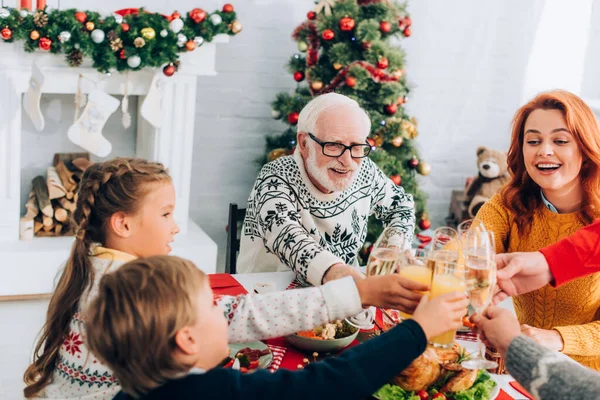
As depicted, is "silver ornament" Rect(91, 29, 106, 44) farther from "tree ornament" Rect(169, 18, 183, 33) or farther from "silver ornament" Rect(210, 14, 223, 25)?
"silver ornament" Rect(210, 14, 223, 25)

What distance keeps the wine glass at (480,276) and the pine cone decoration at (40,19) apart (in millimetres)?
2265

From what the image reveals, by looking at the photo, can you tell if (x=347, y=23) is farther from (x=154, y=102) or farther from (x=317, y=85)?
(x=154, y=102)

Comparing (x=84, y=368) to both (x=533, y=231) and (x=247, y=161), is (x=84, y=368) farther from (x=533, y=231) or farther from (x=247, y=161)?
(x=247, y=161)

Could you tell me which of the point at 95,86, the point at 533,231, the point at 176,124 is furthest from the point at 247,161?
the point at 533,231

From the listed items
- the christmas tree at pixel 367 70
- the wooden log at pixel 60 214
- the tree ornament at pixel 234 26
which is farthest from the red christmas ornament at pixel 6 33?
the christmas tree at pixel 367 70

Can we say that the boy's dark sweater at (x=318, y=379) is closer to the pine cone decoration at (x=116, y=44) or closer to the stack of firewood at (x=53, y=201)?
the pine cone decoration at (x=116, y=44)

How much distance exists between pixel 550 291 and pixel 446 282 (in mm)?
789

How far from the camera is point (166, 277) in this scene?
1224mm

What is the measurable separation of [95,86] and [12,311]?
1.12 metres

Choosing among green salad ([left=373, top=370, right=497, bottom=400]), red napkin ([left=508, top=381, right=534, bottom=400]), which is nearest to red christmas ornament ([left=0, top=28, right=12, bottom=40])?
green salad ([left=373, top=370, right=497, bottom=400])

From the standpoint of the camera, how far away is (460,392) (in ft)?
5.02

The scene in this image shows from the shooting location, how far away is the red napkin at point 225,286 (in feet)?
6.64

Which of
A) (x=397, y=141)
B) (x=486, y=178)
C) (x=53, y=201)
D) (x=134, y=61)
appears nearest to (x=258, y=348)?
(x=134, y=61)

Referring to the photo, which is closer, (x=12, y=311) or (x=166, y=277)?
(x=166, y=277)
